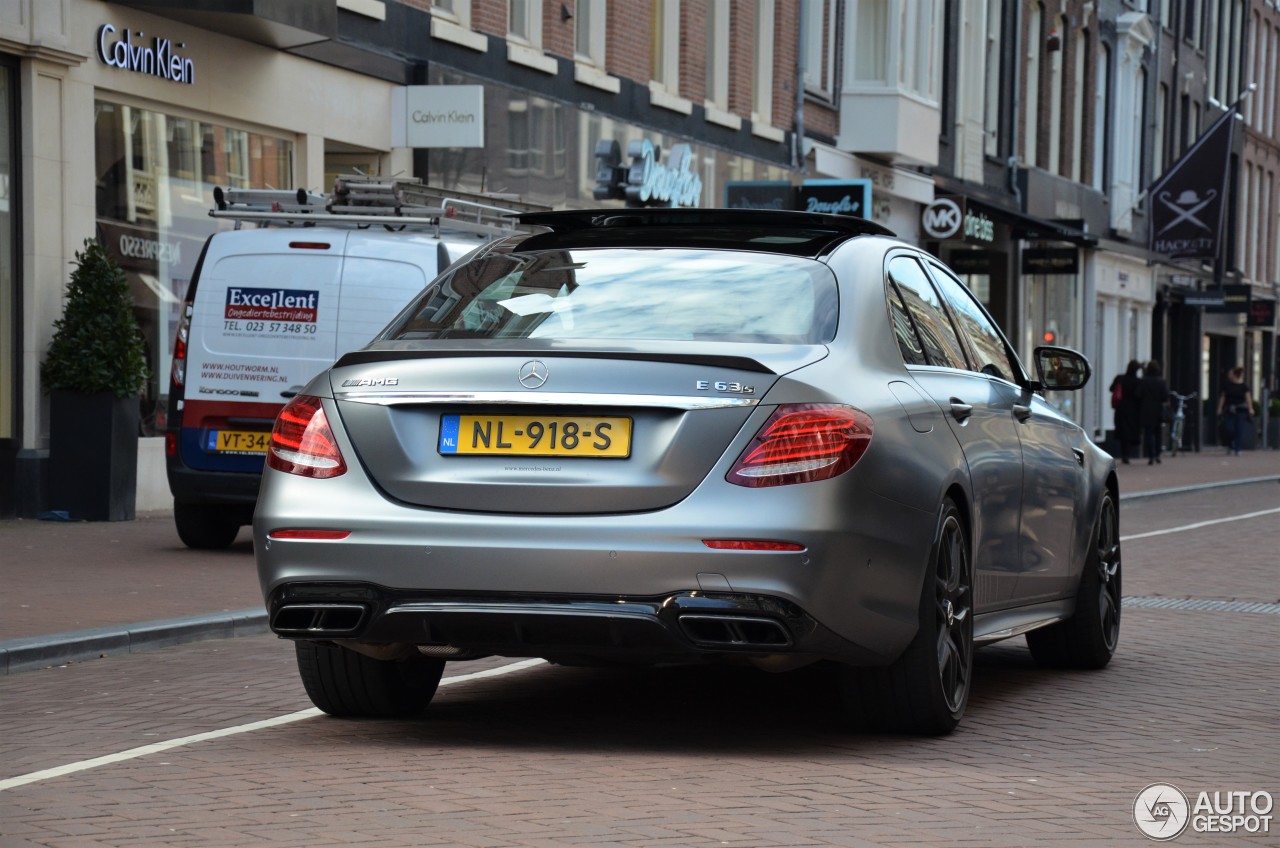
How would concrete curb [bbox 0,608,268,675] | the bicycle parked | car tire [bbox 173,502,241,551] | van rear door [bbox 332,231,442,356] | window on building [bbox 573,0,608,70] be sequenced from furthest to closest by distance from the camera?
1. the bicycle parked
2. window on building [bbox 573,0,608,70]
3. car tire [bbox 173,502,241,551]
4. van rear door [bbox 332,231,442,356]
5. concrete curb [bbox 0,608,268,675]

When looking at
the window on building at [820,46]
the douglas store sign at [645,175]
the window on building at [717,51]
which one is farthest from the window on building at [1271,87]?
the douglas store sign at [645,175]

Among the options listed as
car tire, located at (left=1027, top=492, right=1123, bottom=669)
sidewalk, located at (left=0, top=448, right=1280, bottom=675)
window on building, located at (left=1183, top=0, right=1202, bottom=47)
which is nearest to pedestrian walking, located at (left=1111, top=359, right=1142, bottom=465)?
window on building, located at (left=1183, top=0, right=1202, bottom=47)

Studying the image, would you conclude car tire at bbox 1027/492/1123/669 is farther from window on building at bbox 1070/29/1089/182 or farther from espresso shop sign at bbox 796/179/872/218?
window on building at bbox 1070/29/1089/182

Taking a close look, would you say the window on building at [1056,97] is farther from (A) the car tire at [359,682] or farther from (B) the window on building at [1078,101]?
(A) the car tire at [359,682]

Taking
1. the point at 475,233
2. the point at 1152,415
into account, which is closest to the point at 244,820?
the point at 475,233

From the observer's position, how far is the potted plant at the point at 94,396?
1634 centimetres

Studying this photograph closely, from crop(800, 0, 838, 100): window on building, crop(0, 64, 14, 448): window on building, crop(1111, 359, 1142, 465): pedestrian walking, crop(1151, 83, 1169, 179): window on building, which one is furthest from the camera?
crop(1151, 83, 1169, 179): window on building

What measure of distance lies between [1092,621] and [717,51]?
22.2 m

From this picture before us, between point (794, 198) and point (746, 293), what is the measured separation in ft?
72.6

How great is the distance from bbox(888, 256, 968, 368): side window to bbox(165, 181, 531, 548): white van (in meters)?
6.26

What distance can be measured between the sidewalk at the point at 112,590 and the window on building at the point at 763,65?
51.0 ft

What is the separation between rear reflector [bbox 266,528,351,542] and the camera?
246 inches

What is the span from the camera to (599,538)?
602 centimetres

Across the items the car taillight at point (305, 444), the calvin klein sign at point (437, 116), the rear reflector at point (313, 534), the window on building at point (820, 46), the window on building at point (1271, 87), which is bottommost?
the rear reflector at point (313, 534)
